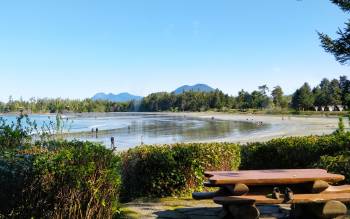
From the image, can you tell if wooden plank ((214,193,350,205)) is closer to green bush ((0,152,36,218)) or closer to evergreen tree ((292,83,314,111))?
green bush ((0,152,36,218))

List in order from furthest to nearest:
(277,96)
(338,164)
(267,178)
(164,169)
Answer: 1. (277,96)
2. (164,169)
3. (338,164)
4. (267,178)

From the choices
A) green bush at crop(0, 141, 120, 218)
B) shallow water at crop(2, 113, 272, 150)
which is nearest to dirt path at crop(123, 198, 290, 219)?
green bush at crop(0, 141, 120, 218)

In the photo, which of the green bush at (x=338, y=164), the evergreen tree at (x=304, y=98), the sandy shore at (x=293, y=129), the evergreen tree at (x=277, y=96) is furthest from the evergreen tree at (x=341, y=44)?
the evergreen tree at (x=277, y=96)

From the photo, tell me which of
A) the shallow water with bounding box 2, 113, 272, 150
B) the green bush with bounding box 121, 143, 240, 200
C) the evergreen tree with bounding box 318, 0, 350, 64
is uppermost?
the evergreen tree with bounding box 318, 0, 350, 64

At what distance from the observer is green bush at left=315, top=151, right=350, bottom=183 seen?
24.9ft

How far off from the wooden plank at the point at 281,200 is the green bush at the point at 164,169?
2.88m

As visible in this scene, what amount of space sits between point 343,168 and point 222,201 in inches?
122

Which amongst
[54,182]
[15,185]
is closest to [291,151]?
[54,182]

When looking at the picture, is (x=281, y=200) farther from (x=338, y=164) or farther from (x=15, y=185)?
(x=15, y=185)

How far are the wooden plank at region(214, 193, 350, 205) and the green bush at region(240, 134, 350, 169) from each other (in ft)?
10.5

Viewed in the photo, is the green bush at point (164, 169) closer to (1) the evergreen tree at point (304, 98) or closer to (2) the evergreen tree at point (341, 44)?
(2) the evergreen tree at point (341, 44)

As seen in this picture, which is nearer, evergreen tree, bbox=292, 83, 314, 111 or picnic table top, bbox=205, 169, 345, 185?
picnic table top, bbox=205, 169, 345, 185

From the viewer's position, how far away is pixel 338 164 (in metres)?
7.75

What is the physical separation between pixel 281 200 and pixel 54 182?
2876mm
